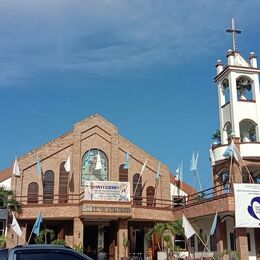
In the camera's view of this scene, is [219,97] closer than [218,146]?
No

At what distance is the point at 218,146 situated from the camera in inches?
1307

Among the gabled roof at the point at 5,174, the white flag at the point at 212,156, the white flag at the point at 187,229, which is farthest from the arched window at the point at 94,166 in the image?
the white flag at the point at 187,229

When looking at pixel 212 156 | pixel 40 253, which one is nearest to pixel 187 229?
pixel 212 156

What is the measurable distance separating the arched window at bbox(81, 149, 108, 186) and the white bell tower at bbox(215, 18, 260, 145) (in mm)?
10209

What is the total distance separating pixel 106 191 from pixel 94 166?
642 cm

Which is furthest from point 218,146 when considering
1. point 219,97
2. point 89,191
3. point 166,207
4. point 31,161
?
point 31,161

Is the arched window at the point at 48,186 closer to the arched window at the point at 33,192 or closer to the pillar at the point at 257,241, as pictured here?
the arched window at the point at 33,192

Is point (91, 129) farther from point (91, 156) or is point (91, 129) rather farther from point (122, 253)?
point (122, 253)

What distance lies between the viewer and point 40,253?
22.0ft

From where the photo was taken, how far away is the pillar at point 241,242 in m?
27.5

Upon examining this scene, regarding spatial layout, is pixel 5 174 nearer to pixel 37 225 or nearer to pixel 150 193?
pixel 37 225

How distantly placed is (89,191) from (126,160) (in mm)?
7257

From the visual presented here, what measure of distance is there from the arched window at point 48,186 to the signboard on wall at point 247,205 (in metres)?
15.3

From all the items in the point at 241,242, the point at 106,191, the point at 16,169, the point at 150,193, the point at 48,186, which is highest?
the point at 16,169
